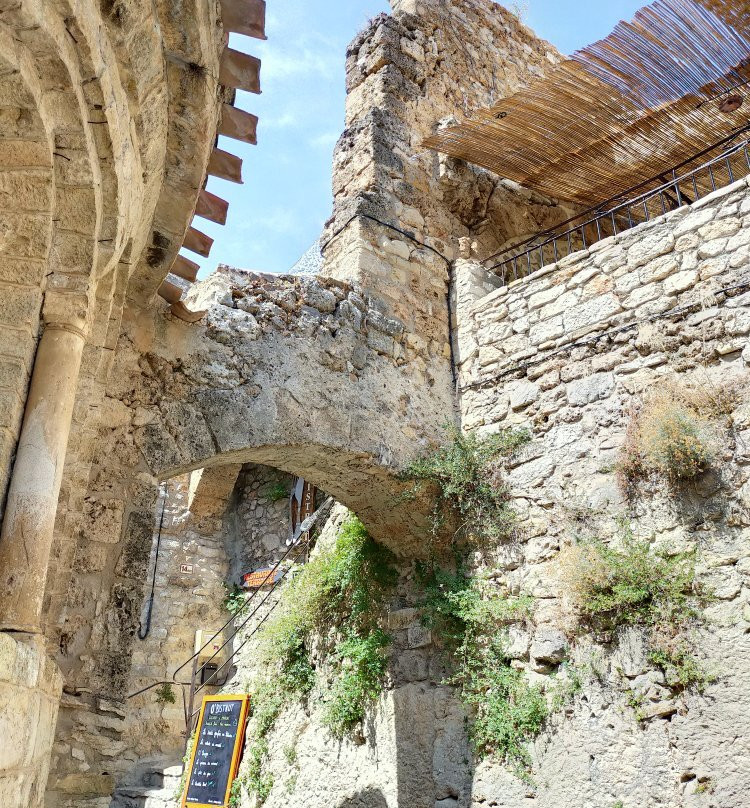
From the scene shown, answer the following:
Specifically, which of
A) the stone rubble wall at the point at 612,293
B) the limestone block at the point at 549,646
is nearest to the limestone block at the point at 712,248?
the stone rubble wall at the point at 612,293

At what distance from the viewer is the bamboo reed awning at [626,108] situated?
221 inches

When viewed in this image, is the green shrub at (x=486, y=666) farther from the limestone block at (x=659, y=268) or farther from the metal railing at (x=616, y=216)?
the metal railing at (x=616, y=216)

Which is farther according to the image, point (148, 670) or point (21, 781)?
point (148, 670)

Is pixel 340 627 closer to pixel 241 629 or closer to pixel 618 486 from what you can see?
pixel 241 629

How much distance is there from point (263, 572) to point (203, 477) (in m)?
1.28

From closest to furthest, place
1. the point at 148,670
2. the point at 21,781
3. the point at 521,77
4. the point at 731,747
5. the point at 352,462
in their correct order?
the point at 21,781
the point at 731,747
the point at 352,462
the point at 148,670
the point at 521,77

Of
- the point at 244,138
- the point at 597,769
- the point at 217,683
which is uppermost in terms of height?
the point at 244,138

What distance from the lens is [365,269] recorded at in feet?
18.2

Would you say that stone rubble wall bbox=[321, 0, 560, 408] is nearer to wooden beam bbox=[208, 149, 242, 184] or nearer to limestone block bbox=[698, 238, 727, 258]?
wooden beam bbox=[208, 149, 242, 184]

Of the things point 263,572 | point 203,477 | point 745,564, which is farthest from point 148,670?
point 745,564

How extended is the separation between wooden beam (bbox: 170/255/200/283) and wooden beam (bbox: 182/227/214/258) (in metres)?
0.08

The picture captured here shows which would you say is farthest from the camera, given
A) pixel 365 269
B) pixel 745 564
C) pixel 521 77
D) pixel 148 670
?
pixel 521 77

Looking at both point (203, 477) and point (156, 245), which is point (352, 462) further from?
point (203, 477)

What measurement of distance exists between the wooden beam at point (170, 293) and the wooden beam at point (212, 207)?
0.50 metres
